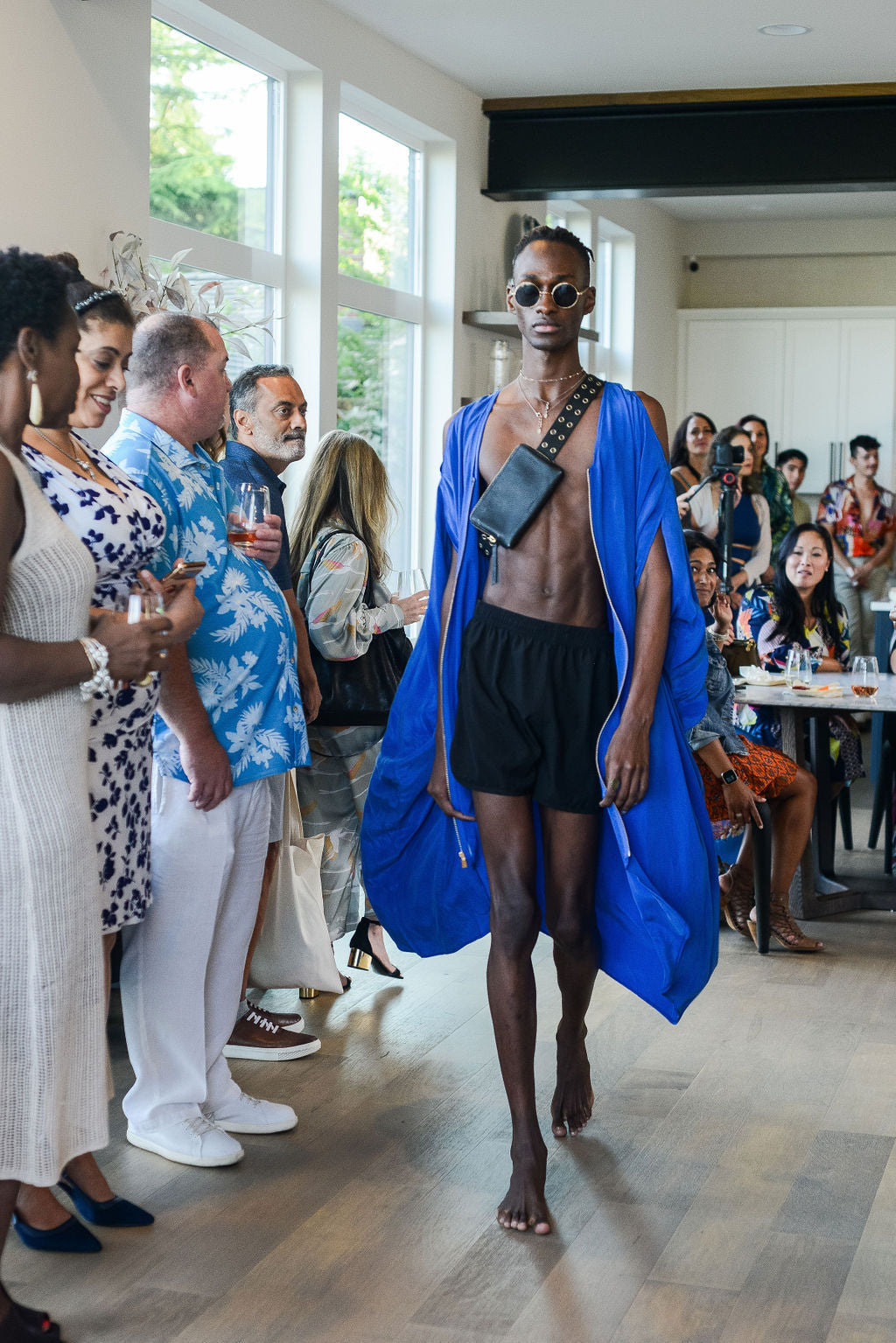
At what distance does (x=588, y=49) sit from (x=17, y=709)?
16.0ft

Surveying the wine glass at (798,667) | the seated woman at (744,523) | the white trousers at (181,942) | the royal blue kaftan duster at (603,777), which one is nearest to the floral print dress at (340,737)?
the royal blue kaftan duster at (603,777)

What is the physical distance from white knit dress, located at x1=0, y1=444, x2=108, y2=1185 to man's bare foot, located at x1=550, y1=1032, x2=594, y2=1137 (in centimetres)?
112

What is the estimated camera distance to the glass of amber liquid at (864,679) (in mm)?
4570

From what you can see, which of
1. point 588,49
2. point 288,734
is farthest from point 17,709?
point 588,49

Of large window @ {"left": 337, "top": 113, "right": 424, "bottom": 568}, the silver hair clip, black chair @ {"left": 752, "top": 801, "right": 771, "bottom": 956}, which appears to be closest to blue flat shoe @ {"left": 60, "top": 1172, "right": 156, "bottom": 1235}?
the silver hair clip

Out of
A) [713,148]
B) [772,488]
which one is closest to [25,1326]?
[713,148]

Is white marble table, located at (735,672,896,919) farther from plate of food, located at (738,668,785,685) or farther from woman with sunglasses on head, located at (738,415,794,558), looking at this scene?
woman with sunglasses on head, located at (738,415,794,558)

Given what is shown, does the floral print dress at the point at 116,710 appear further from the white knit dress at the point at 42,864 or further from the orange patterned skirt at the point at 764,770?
the orange patterned skirt at the point at 764,770

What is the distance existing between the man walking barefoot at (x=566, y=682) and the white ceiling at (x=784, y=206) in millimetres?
7378

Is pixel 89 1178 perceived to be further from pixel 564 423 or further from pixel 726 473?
pixel 726 473

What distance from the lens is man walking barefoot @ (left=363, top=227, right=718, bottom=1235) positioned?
2564 mm

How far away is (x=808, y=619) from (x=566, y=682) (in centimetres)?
299

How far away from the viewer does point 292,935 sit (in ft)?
11.0

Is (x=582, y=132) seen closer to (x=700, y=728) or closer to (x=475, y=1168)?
(x=700, y=728)
